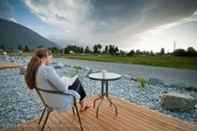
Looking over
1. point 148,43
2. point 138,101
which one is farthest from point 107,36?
point 138,101

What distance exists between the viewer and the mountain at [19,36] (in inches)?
216

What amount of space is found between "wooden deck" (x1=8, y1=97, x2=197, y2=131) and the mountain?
340 centimetres

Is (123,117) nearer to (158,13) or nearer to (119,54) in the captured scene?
(158,13)

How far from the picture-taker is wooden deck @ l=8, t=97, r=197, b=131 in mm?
1693

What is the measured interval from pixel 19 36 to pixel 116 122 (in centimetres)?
662

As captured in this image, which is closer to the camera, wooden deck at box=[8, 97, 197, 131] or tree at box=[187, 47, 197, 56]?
wooden deck at box=[8, 97, 197, 131]

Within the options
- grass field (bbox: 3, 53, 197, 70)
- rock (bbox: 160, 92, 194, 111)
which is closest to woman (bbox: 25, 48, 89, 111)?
rock (bbox: 160, 92, 194, 111)

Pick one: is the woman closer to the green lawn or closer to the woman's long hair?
the woman's long hair

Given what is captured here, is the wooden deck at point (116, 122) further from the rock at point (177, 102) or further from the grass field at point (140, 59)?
the grass field at point (140, 59)

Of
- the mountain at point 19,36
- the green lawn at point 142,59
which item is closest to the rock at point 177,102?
the mountain at point 19,36

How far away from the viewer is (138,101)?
2.86 metres

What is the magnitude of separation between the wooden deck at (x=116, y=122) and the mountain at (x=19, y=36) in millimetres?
3398

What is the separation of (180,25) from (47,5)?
12.6 feet

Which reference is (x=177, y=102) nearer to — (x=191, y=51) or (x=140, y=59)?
(x=191, y=51)
